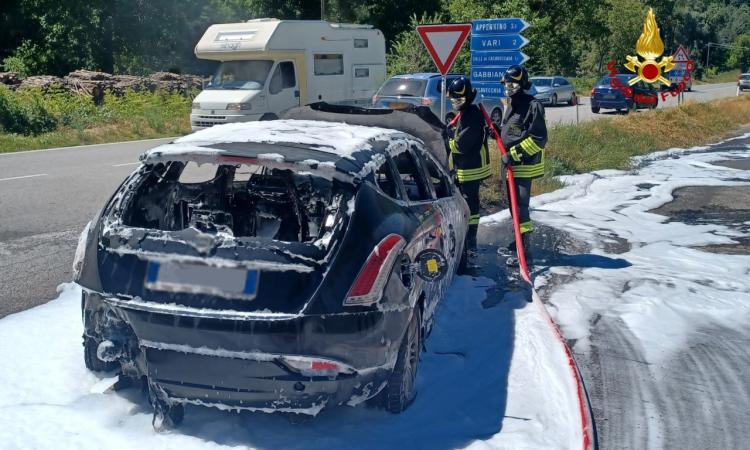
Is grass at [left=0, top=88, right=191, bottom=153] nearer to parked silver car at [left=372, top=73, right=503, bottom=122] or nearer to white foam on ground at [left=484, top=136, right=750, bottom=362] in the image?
parked silver car at [left=372, top=73, right=503, bottom=122]

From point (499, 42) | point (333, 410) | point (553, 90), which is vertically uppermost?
point (499, 42)

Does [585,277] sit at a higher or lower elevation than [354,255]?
lower

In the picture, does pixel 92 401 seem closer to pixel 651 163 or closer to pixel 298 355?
pixel 298 355

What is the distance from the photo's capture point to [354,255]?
3.68m

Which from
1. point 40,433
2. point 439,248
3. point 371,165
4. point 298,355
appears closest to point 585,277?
point 439,248

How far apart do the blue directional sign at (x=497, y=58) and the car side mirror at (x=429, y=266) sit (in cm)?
844

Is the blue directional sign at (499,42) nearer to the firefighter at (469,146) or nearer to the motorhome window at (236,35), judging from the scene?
the firefighter at (469,146)

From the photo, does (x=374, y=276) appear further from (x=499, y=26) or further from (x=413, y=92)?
(x=413, y=92)

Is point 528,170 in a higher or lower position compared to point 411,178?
lower

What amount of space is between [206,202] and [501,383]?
2.10 m

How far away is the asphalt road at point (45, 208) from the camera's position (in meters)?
6.53

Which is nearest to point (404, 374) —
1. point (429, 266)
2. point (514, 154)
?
point (429, 266)

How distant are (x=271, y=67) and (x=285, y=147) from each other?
1594cm

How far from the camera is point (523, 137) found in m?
7.25
